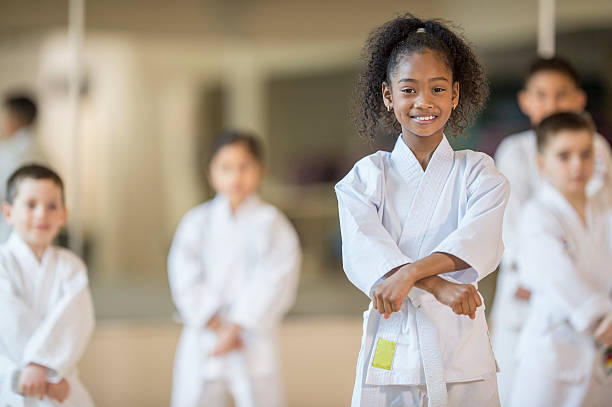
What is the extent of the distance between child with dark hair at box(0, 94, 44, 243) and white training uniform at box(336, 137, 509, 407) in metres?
2.64

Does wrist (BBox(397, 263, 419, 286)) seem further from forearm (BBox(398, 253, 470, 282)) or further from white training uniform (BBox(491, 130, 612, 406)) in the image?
white training uniform (BBox(491, 130, 612, 406))

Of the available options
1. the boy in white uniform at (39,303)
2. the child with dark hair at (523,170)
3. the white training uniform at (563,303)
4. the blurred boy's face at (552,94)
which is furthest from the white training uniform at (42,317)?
the blurred boy's face at (552,94)

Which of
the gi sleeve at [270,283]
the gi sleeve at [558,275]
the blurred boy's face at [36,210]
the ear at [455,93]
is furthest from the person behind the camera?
the gi sleeve at [270,283]

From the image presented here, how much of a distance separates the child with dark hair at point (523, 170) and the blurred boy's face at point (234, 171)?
3.75ft

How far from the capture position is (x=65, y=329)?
6.81ft

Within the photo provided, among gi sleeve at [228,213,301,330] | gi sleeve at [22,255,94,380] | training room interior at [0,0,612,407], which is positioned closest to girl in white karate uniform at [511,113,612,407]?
gi sleeve at [228,213,301,330]

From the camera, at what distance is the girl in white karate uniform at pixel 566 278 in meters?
2.33

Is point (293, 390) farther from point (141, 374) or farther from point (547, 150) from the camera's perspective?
point (547, 150)

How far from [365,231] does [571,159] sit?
111cm

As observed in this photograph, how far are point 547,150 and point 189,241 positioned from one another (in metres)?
1.63

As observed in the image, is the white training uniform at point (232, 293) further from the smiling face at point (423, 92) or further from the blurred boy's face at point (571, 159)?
the smiling face at point (423, 92)

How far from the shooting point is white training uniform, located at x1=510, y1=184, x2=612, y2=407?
2.33 m

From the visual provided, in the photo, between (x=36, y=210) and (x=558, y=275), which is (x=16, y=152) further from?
(x=558, y=275)

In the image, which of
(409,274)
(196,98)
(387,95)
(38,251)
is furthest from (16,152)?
(409,274)
